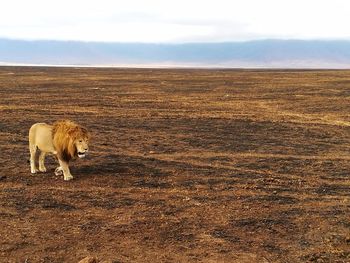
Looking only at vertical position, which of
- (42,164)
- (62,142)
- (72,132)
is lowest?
(42,164)

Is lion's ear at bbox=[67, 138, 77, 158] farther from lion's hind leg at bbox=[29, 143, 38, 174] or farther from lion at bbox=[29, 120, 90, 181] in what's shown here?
lion's hind leg at bbox=[29, 143, 38, 174]

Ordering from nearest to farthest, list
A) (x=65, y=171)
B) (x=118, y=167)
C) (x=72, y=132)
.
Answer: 1. (x=72, y=132)
2. (x=65, y=171)
3. (x=118, y=167)

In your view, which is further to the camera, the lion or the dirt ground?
the lion

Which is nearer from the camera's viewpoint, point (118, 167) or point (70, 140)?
point (70, 140)

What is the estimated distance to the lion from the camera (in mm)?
10875

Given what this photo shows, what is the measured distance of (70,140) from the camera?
36.0 ft

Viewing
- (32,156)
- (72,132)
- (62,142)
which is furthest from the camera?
(32,156)

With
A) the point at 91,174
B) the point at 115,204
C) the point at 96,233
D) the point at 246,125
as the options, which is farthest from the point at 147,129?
the point at 96,233

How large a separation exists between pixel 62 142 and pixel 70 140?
293 millimetres

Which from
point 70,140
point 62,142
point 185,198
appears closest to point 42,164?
point 62,142

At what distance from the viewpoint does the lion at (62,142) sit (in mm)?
10875

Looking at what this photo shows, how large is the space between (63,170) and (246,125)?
10884mm

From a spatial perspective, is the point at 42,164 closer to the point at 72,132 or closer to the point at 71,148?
the point at 71,148

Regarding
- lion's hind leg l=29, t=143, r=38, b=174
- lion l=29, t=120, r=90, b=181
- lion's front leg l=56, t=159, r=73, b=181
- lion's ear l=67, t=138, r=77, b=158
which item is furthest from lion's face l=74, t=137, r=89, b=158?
lion's hind leg l=29, t=143, r=38, b=174
